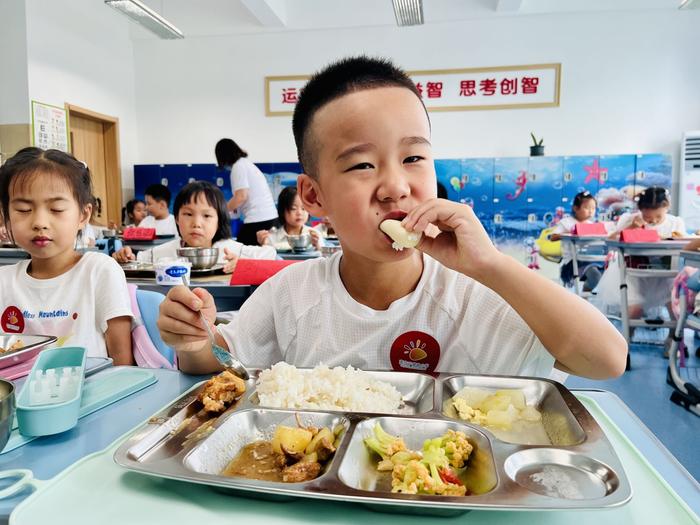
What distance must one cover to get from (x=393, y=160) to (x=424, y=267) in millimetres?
362

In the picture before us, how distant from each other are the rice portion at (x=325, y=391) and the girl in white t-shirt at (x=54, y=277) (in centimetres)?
104

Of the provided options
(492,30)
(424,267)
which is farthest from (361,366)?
(492,30)

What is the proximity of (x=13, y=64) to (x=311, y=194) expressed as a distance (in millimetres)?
6790

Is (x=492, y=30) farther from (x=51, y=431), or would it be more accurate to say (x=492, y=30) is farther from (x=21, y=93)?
(x=51, y=431)

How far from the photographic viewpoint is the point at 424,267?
1308mm

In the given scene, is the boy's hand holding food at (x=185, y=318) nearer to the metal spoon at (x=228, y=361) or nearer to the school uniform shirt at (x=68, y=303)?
the metal spoon at (x=228, y=361)

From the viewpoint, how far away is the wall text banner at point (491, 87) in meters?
7.47

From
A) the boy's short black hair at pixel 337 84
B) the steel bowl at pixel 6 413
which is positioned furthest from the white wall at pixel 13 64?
the steel bowl at pixel 6 413

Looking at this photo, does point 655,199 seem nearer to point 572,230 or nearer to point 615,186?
point 572,230

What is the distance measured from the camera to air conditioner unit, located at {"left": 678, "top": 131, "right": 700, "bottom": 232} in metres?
7.03

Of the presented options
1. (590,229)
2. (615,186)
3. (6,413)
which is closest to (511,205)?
(615,186)

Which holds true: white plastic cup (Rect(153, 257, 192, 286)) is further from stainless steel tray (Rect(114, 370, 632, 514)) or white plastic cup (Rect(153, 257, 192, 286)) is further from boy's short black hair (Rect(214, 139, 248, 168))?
boy's short black hair (Rect(214, 139, 248, 168))

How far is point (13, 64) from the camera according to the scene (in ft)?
20.1

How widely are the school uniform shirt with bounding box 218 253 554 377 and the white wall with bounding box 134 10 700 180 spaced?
6858 mm
